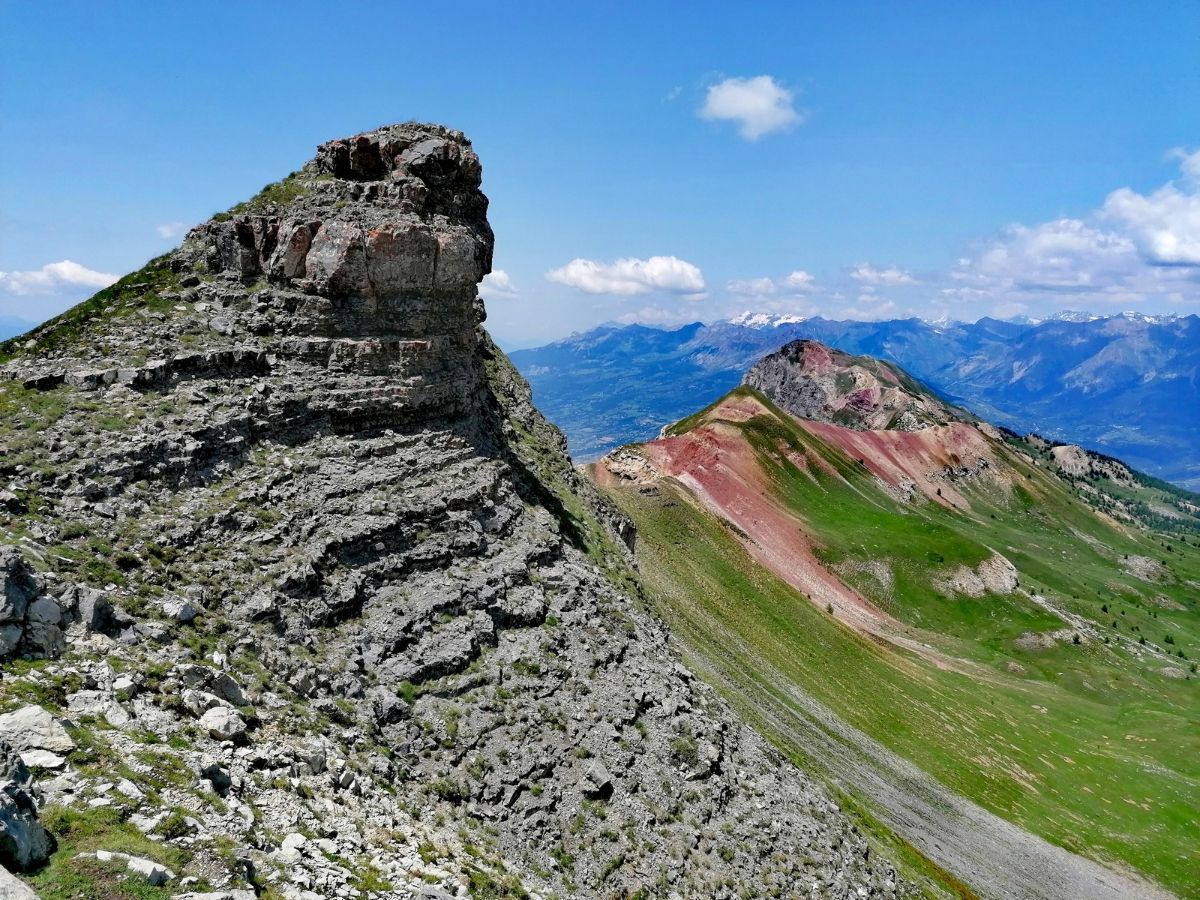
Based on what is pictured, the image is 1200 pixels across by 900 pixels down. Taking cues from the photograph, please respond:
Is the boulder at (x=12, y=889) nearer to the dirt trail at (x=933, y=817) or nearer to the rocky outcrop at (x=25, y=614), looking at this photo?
the rocky outcrop at (x=25, y=614)

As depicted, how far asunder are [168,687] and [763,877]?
2265 cm

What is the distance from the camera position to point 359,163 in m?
36.2

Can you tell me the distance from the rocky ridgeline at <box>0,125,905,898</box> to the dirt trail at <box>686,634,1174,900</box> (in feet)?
56.0

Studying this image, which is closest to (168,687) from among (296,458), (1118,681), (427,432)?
(296,458)

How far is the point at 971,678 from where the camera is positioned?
92.2 metres

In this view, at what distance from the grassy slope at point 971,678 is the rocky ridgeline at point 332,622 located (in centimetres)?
2650

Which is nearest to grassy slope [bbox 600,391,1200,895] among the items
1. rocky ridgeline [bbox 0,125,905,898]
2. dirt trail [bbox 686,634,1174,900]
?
dirt trail [bbox 686,634,1174,900]

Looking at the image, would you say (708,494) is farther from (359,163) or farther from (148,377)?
(148,377)

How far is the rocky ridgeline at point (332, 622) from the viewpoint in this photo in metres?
15.0

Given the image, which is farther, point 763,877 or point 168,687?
point 763,877

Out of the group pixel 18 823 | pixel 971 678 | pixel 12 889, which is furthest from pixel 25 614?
pixel 971 678

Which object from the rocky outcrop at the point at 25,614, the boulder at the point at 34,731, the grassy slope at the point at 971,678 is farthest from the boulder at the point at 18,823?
the grassy slope at the point at 971,678

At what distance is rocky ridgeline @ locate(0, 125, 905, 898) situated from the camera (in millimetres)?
15008

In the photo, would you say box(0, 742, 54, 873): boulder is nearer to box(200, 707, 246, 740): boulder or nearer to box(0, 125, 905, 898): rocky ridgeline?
box(0, 125, 905, 898): rocky ridgeline
